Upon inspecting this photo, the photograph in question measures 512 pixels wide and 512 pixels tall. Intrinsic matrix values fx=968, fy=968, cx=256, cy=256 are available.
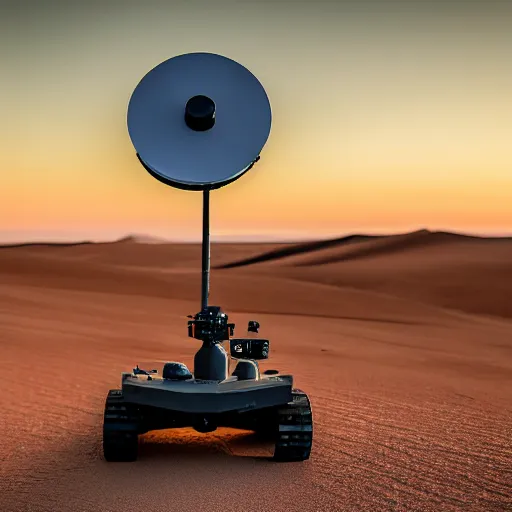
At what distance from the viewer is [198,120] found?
10.8 metres

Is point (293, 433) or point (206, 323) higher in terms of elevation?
point (206, 323)

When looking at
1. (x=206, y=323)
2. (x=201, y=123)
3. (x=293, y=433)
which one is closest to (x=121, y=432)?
(x=206, y=323)

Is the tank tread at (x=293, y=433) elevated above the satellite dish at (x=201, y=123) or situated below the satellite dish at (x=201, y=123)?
below

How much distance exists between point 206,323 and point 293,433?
4.74 feet

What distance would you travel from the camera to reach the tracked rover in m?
9.51

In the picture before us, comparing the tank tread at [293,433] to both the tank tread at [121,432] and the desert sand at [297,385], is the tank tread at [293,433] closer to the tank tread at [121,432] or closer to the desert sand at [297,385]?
the desert sand at [297,385]

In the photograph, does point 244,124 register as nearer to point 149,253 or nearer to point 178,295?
point 178,295

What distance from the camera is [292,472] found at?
9.41m

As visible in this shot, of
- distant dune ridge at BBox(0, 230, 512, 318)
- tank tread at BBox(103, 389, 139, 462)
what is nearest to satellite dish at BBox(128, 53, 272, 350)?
tank tread at BBox(103, 389, 139, 462)

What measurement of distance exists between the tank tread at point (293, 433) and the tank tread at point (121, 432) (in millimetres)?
1458

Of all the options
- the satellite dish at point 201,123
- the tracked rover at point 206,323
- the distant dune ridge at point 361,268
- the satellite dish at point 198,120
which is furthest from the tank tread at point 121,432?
the distant dune ridge at point 361,268

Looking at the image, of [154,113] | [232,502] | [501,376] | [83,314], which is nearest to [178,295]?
[83,314]

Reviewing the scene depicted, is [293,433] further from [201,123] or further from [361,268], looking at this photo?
[361,268]

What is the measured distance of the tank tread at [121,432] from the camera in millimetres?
9781
